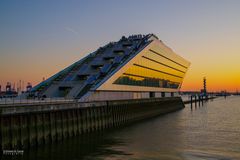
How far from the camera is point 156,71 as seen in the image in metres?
98.8

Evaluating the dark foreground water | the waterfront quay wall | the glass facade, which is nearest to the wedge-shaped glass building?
the glass facade

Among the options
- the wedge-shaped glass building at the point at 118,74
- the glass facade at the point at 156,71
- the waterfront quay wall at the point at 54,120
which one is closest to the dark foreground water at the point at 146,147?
the waterfront quay wall at the point at 54,120

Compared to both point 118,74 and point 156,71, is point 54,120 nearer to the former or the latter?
point 118,74

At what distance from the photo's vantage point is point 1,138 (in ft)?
103

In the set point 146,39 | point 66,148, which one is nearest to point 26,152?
point 66,148

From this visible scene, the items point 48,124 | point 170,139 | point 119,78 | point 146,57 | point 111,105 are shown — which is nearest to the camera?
point 48,124

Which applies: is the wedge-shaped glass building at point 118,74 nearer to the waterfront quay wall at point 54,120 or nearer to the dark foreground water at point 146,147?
the waterfront quay wall at point 54,120

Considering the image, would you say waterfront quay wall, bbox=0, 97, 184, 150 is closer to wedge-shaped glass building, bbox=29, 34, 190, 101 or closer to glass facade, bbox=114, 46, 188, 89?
wedge-shaped glass building, bbox=29, 34, 190, 101

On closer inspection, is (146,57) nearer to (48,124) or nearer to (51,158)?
(48,124)

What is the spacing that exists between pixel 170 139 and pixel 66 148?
598 inches

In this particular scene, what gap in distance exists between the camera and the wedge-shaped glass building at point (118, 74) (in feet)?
210

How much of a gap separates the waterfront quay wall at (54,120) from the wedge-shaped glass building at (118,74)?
18.0ft

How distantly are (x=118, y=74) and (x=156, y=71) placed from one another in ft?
105

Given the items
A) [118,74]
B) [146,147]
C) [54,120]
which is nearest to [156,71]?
[118,74]
